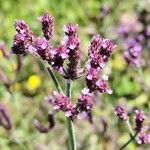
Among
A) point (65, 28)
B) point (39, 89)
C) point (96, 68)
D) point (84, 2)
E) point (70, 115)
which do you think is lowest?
point (70, 115)

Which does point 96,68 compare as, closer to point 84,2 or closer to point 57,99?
point 57,99

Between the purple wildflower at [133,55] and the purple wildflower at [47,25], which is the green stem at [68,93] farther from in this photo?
the purple wildflower at [133,55]

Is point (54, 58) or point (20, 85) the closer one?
point (54, 58)

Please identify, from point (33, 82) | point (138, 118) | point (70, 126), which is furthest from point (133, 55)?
point (33, 82)

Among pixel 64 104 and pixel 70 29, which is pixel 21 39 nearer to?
pixel 70 29

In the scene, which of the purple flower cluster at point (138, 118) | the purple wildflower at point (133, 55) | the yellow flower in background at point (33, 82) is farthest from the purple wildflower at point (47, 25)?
the yellow flower in background at point (33, 82)

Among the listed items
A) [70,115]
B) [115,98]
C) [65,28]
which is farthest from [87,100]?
[115,98]
